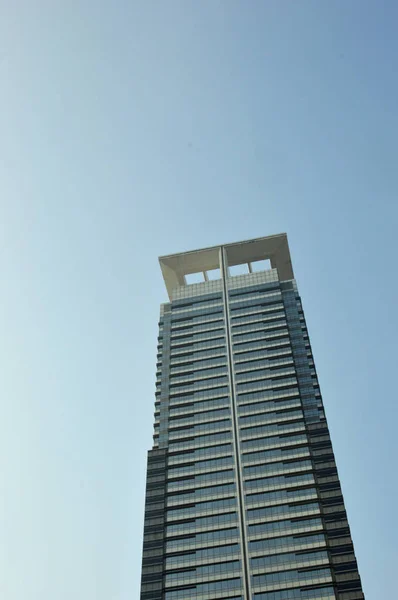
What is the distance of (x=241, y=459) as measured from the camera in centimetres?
10994

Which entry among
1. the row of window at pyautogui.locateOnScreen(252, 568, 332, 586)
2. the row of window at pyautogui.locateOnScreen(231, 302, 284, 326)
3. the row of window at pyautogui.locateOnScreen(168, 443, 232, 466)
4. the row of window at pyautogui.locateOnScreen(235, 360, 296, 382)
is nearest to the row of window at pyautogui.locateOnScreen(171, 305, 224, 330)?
the row of window at pyautogui.locateOnScreen(231, 302, 284, 326)

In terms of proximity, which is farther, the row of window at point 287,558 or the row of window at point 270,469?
the row of window at point 270,469

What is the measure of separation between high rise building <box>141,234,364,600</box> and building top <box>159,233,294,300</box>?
6.49 feet

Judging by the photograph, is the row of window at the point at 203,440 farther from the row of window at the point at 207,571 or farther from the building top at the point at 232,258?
the building top at the point at 232,258

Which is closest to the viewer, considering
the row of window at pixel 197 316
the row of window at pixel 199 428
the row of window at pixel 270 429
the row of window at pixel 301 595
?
the row of window at pixel 301 595

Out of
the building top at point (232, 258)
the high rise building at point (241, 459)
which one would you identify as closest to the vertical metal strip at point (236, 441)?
the high rise building at point (241, 459)

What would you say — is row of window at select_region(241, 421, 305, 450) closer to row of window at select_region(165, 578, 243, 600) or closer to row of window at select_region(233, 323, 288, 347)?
row of window at select_region(233, 323, 288, 347)

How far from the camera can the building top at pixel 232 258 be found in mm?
148750

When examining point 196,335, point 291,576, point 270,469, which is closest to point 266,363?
point 196,335

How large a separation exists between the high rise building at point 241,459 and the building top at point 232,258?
1978 mm

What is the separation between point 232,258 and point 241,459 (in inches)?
2258

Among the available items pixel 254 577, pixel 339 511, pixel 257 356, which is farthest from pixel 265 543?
pixel 257 356

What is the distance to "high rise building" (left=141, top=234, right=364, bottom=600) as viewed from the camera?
95938 mm

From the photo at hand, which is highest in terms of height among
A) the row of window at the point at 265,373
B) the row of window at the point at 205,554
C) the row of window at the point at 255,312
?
the row of window at the point at 255,312
